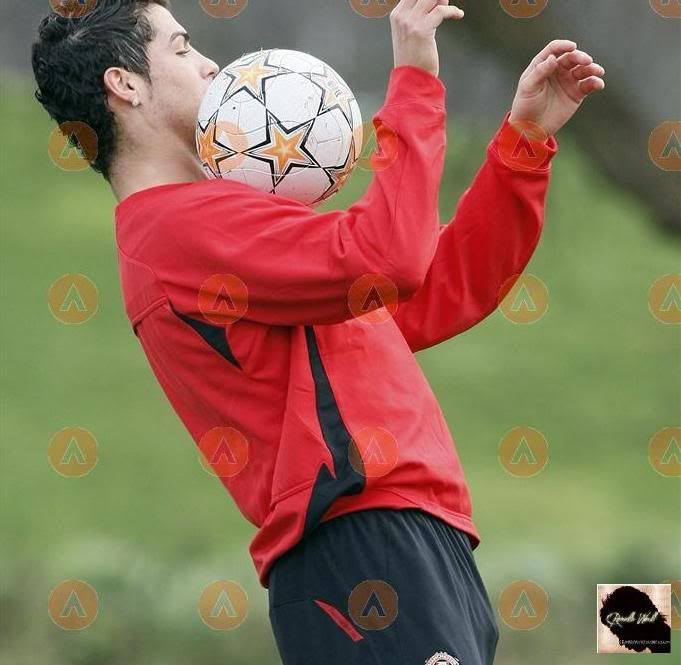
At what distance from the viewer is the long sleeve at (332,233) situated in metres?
1.68

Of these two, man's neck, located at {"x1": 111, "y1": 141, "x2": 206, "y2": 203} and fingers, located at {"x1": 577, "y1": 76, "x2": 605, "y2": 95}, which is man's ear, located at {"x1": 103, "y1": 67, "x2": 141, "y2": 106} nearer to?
man's neck, located at {"x1": 111, "y1": 141, "x2": 206, "y2": 203}

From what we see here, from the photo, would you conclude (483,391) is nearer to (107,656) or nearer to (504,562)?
(504,562)

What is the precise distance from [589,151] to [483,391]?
1367 mm

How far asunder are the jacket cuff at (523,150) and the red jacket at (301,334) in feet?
0.82

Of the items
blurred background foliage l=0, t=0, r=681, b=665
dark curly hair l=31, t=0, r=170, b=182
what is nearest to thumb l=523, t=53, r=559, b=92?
dark curly hair l=31, t=0, r=170, b=182

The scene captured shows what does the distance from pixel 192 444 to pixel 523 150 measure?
3313 mm

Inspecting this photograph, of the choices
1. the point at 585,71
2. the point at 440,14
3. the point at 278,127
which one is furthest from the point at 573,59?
the point at 278,127

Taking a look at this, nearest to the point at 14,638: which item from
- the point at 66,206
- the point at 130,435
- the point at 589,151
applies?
the point at 130,435

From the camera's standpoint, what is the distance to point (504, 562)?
436cm

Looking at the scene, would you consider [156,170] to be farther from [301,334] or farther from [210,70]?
[301,334]

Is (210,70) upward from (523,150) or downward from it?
upward

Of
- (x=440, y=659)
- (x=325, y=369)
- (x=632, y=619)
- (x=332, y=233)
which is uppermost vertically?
(x=332, y=233)

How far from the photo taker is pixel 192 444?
5094 mm

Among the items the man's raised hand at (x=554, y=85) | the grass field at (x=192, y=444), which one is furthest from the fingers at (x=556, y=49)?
the grass field at (x=192, y=444)
